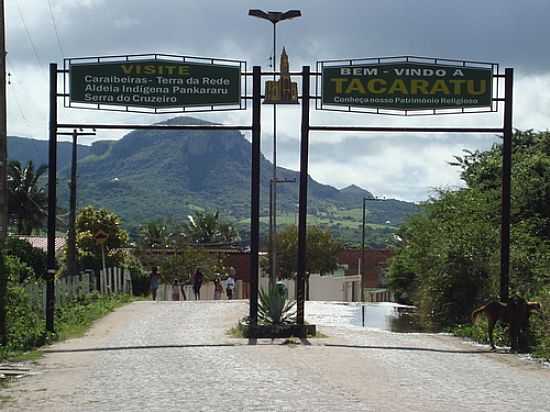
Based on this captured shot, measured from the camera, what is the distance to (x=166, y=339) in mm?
22344

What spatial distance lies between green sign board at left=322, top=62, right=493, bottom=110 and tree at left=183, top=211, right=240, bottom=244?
66914mm

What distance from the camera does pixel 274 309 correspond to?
22.6m

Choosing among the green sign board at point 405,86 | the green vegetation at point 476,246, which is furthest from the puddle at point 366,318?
the green sign board at point 405,86

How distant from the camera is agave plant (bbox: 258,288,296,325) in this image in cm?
2259

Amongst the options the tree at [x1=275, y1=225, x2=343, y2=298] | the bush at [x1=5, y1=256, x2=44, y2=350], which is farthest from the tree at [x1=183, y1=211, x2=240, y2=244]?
the bush at [x1=5, y1=256, x2=44, y2=350]

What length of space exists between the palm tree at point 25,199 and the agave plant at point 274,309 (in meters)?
53.4

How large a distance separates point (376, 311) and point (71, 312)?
18.0m

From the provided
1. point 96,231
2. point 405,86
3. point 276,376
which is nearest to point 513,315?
point 405,86

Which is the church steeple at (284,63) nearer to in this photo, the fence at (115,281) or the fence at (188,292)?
the fence at (115,281)

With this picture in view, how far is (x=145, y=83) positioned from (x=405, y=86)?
19.3ft

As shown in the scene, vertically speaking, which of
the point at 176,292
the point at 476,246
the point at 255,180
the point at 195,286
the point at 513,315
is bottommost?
the point at 176,292

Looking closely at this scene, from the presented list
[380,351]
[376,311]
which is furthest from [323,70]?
[376,311]

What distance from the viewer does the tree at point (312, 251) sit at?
71.9 m

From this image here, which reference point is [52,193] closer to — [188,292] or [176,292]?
[176,292]
